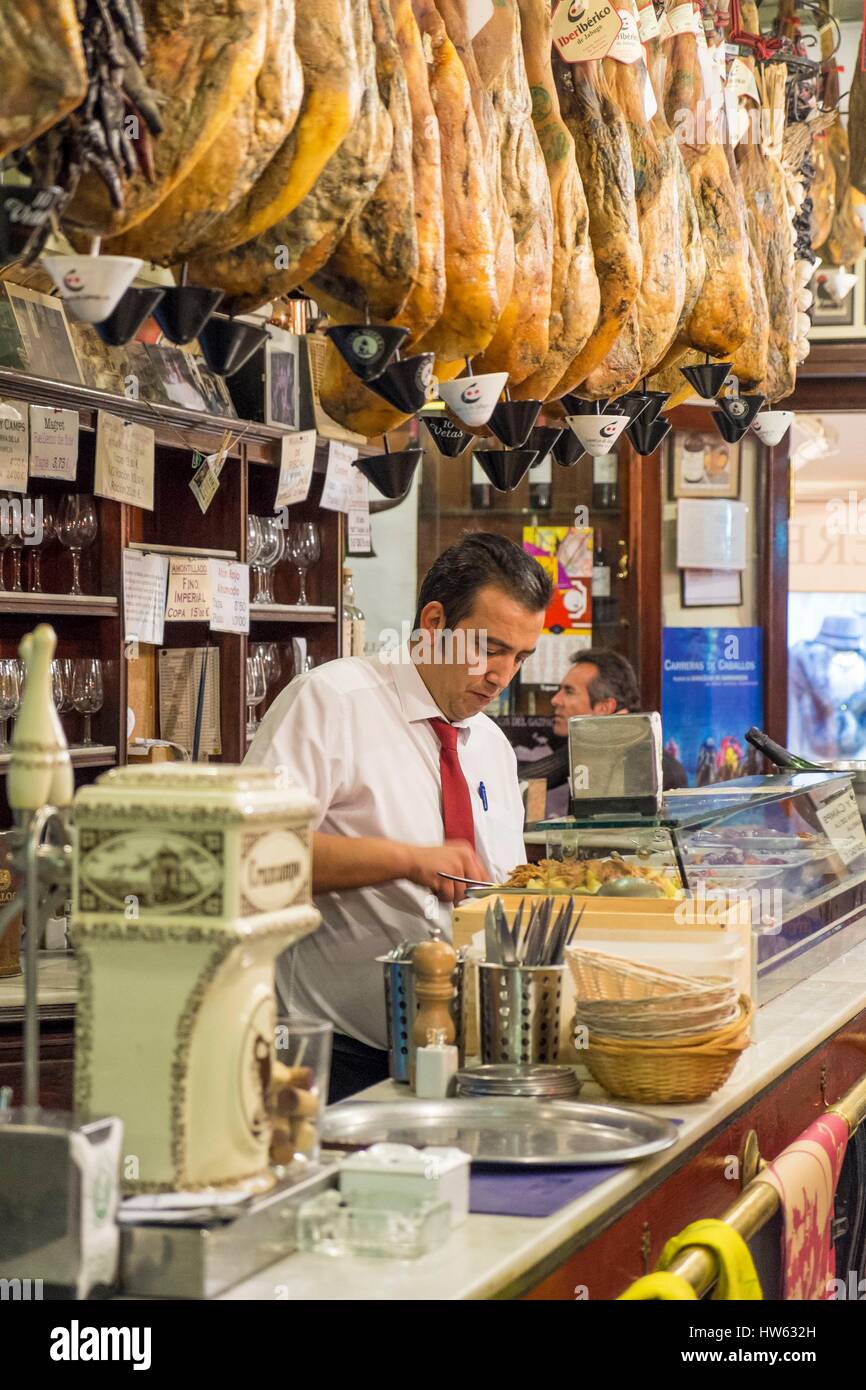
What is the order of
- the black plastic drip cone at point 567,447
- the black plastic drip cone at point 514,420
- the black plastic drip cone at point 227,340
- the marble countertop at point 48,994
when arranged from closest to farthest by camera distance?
the black plastic drip cone at point 227,340
the black plastic drip cone at point 514,420
the black plastic drip cone at point 567,447
the marble countertop at point 48,994

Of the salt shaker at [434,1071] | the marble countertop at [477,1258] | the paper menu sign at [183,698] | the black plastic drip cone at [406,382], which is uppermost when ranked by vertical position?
the black plastic drip cone at [406,382]

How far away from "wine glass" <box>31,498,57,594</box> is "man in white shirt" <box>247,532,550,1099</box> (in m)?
1.39

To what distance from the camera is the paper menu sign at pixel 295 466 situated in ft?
18.0

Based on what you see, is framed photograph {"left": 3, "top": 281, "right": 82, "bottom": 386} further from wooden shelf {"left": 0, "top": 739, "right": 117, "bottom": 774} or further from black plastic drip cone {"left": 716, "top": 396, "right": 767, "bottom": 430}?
black plastic drip cone {"left": 716, "top": 396, "right": 767, "bottom": 430}

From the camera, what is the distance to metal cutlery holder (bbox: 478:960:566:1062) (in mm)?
2645

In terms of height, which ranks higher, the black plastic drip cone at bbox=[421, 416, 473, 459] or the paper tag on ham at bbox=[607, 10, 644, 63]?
the paper tag on ham at bbox=[607, 10, 644, 63]

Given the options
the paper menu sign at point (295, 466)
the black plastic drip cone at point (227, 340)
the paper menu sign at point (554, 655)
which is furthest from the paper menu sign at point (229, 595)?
the black plastic drip cone at point (227, 340)

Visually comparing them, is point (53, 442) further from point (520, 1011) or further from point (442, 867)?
point (520, 1011)

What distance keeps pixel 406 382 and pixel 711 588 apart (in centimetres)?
549

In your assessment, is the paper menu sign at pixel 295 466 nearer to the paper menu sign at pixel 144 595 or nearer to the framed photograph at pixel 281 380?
the framed photograph at pixel 281 380

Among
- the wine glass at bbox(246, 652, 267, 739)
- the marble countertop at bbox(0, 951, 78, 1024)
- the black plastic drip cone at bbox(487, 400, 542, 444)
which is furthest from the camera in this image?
the wine glass at bbox(246, 652, 267, 739)

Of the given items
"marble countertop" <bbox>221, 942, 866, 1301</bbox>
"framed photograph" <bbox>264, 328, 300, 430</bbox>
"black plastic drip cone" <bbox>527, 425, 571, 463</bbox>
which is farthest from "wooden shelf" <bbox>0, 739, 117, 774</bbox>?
"marble countertop" <bbox>221, 942, 866, 1301</bbox>

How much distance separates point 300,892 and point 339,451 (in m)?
4.12

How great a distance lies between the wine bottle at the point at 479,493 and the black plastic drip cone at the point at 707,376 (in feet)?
13.4
